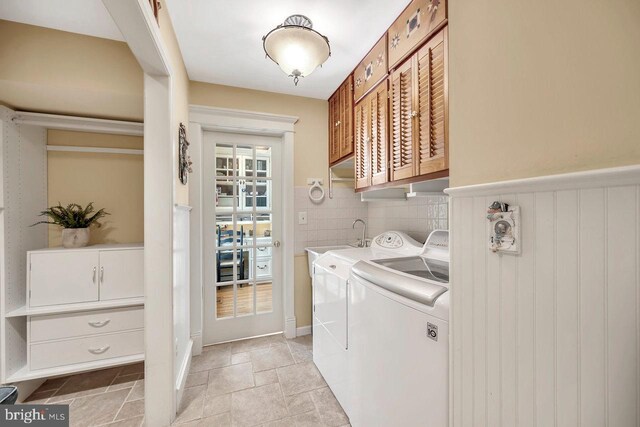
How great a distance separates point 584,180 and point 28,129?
294 cm

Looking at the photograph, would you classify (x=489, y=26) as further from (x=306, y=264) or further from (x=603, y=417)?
(x=306, y=264)

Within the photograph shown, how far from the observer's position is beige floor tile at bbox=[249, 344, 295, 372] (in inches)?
81.0

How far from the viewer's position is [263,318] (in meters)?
2.58

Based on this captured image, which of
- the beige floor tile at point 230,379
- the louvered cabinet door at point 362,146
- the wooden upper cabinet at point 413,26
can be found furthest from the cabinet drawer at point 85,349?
the wooden upper cabinet at point 413,26

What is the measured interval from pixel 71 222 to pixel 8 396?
4.67 feet

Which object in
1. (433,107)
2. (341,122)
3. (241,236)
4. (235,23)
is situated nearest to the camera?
(433,107)

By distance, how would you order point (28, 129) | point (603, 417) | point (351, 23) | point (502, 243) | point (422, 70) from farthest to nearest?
point (28, 129) → point (351, 23) → point (422, 70) → point (502, 243) → point (603, 417)

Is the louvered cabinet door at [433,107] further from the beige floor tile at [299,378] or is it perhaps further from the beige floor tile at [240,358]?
the beige floor tile at [240,358]

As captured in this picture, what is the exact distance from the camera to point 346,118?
2.35 m

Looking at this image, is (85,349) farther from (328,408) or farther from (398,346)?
(398,346)

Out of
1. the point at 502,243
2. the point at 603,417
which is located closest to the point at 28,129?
the point at 502,243

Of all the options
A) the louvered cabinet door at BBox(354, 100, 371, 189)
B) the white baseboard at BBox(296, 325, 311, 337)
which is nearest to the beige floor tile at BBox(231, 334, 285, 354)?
the white baseboard at BBox(296, 325, 311, 337)

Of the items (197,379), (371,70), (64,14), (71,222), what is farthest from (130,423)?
(371,70)

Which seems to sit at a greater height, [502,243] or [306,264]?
[502,243]
